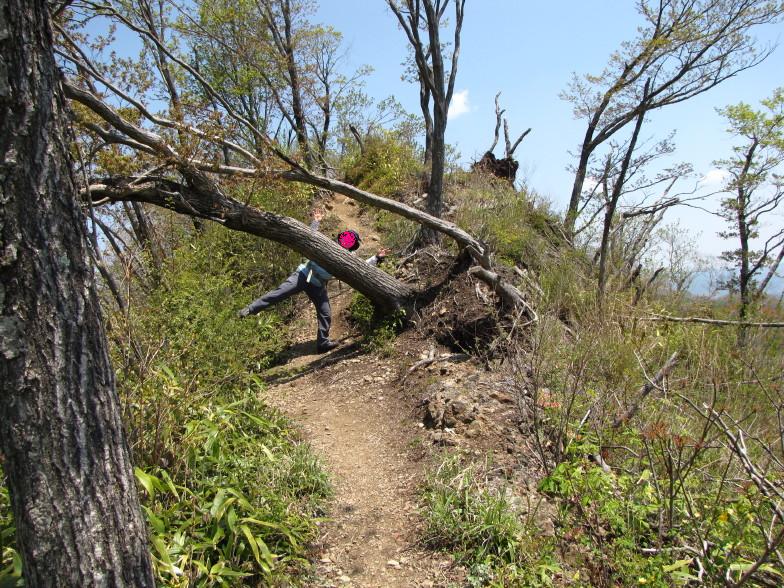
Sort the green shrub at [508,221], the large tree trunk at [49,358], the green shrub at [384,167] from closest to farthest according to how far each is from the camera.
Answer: the large tree trunk at [49,358], the green shrub at [508,221], the green shrub at [384,167]

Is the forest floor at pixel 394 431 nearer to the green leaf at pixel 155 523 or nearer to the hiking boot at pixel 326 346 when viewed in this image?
the hiking boot at pixel 326 346

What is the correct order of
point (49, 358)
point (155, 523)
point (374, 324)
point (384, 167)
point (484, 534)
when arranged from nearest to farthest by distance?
point (49, 358) → point (155, 523) → point (484, 534) → point (374, 324) → point (384, 167)

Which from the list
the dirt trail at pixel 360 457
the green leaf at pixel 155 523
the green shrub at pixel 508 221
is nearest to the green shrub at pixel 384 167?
the green shrub at pixel 508 221

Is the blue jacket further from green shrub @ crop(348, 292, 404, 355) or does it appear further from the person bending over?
green shrub @ crop(348, 292, 404, 355)

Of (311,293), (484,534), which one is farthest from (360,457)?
(311,293)

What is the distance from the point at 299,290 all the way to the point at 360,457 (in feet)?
10.7

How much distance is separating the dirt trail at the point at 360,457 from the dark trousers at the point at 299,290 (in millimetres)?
416

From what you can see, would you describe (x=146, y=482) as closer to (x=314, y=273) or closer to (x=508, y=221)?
(x=314, y=273)

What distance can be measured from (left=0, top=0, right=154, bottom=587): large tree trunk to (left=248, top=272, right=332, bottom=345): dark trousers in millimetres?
5421

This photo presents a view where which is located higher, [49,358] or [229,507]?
[49,358]

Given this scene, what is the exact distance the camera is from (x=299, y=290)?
766 cm

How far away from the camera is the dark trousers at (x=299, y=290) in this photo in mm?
7496

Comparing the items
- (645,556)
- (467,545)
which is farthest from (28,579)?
(645,556)

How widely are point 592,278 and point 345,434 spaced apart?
4.47 metres
